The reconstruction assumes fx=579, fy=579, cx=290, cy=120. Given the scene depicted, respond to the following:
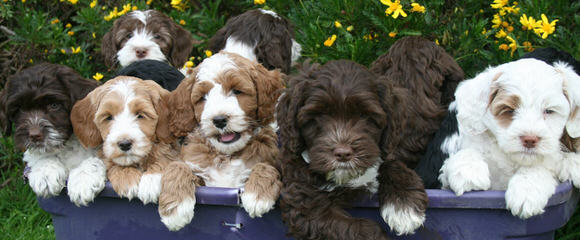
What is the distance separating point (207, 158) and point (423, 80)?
144cm

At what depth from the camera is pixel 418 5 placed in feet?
13.9

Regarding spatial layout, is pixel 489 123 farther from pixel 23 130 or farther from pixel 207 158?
pixel 23 130

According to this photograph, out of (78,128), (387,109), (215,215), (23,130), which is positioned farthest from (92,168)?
(387,109)

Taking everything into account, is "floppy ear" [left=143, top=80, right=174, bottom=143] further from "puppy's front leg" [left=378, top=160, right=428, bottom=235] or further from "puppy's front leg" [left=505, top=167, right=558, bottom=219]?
"puppy's front leg" [left=505, top=167, right=558, bottom=219]

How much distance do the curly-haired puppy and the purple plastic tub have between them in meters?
0.65

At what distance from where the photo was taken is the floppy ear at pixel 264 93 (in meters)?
3.50

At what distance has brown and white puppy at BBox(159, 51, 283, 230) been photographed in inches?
128

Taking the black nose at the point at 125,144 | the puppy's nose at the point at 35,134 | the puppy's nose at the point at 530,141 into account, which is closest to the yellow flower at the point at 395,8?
the puppy's nose at the point at 530,141

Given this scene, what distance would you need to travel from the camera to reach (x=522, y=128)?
282 cm

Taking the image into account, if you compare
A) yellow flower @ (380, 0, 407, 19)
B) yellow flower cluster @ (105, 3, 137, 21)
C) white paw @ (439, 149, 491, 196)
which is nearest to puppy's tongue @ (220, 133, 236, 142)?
white paw @ (439, 149, 491, 196)

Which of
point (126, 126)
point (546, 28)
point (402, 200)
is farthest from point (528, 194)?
point (126, 126)

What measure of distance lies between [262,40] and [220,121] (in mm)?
1485

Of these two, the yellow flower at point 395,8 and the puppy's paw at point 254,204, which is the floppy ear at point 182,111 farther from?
the yellow flower at point 395,8

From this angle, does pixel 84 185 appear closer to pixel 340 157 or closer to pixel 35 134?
pixel 35 134
